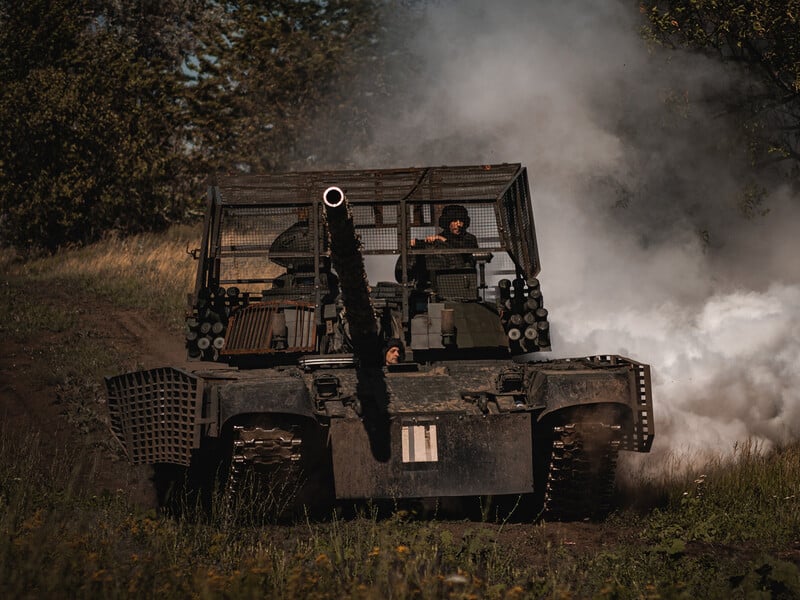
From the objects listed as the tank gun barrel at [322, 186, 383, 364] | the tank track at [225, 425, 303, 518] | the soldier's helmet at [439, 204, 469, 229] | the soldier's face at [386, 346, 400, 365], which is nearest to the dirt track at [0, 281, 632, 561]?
the tank track at [225, 425, 303, 518]

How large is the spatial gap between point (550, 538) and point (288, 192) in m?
5.42

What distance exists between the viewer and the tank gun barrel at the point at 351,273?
7141 millimetres

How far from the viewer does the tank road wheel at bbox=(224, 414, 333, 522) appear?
8445 millimetres

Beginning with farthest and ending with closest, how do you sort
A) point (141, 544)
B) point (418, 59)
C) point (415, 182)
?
point (418, 59)
point (415, 182)
point (141, 544)

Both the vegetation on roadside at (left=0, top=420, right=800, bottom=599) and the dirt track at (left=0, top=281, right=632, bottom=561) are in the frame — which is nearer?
the vegetation on roadside at (left=0, top=420, right=800, bottom=599)

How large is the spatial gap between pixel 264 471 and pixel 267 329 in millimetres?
1995

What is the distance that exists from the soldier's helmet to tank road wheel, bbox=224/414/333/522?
3534mm

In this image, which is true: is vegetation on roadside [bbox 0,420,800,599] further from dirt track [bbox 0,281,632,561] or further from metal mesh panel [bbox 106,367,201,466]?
metal mesh panel [bbox 106,367,201,466]

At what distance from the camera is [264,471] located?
8641 millimetres

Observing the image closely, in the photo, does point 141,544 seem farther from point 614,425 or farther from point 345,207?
point 614,425

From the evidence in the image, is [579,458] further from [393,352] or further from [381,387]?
[393,352]

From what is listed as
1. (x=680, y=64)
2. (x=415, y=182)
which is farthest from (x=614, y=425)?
(x=680, y=64)

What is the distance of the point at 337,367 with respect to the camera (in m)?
9.55

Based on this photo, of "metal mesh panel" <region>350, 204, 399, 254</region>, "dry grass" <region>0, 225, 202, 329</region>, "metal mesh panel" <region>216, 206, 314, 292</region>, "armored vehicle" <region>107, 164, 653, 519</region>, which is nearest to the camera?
"armored vehicle" <region>107, 164, 653, 519</region>
